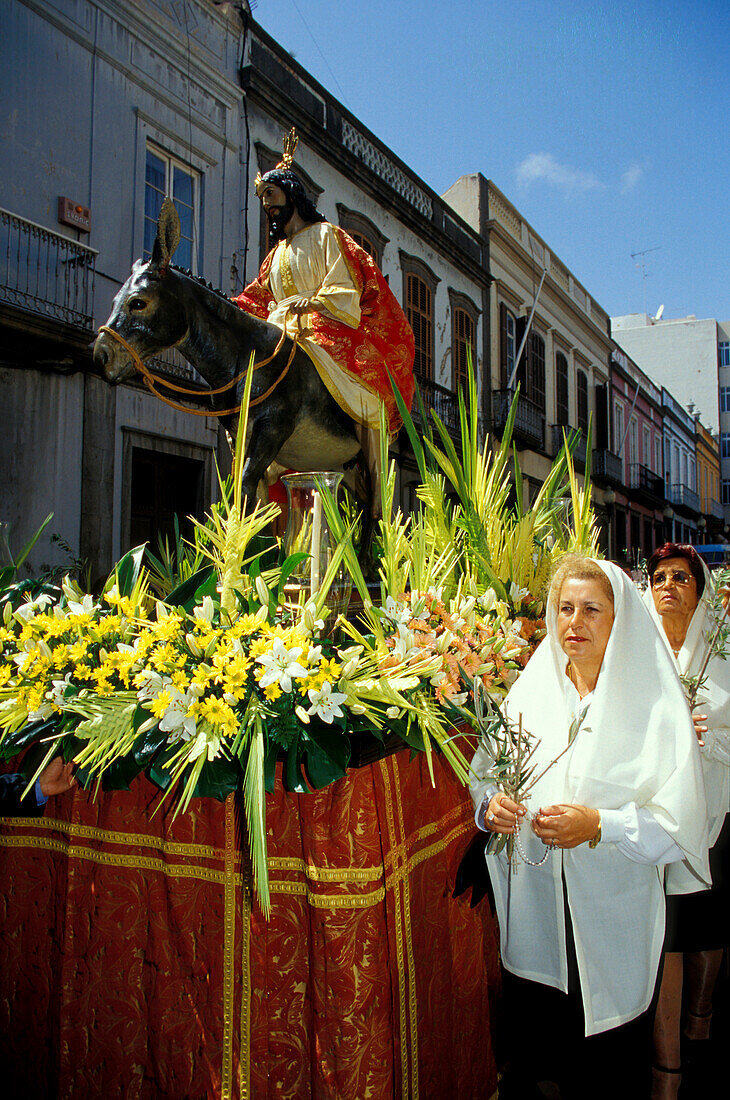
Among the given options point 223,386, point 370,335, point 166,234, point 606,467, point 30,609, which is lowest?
point 30,609

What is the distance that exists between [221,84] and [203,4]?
0.81 m

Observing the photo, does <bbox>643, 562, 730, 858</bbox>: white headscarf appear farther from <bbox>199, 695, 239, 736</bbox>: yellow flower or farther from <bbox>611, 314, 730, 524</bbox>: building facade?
<bbox>611, 314, 730, 524</bbox>: building facade

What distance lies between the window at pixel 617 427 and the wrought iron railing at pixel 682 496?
20.4 feet

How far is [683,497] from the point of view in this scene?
30.2 m

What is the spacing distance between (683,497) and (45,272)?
28.1 metres

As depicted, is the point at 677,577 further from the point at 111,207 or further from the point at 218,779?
the point at 111,207

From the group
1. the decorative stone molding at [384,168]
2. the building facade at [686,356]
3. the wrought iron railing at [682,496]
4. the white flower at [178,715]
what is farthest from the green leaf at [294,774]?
the building facade at [686,356]

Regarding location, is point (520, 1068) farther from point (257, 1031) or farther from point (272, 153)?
point (272, 153)

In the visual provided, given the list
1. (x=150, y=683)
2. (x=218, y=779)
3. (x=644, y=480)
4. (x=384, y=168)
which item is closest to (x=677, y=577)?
(x=218, y=779)

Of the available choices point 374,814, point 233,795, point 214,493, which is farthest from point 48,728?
point 214,493

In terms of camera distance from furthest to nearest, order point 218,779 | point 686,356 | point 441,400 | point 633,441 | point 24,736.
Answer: point 686,356
point 633,441
point 441,400
point 24,736
point 218,779

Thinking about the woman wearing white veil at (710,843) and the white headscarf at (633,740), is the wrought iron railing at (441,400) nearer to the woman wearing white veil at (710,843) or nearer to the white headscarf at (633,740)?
the woman wearing white veil at (710,843)

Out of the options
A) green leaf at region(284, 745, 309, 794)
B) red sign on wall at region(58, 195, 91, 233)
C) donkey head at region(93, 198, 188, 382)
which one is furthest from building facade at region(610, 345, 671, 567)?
green leaf at region(284, 745, 309, 794)

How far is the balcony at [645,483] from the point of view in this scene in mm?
24688
